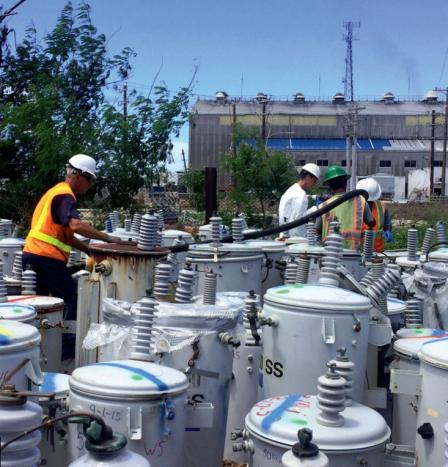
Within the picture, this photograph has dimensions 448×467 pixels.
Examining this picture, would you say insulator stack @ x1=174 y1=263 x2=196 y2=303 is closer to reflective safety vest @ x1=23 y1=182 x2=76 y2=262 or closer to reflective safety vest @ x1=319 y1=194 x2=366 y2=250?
reflective safety vest @ x1=23 y1=182 x2=76 y2=262

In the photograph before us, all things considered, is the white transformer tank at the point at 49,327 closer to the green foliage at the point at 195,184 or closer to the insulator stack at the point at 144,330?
the insulator stack at the point at 144,330

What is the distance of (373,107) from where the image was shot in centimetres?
4919

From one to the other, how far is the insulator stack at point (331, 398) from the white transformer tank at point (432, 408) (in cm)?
50

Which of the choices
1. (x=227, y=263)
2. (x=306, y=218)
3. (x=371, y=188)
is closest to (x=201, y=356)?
(x=227, y=263)

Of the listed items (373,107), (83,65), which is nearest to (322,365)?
(83,65)

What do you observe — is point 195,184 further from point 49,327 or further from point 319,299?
point 319,299

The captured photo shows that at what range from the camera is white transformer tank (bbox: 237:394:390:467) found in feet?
10.2

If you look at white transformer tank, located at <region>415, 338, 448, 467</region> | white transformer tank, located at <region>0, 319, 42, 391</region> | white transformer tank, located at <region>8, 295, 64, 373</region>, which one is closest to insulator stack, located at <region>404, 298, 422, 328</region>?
white transformer tank, located at <region>415, 338, 448, 467</region>

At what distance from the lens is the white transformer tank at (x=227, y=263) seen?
19.1 feet

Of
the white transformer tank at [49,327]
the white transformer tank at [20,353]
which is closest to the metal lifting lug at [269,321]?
the white transformer tank at [20,353]

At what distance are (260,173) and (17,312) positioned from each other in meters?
16.6

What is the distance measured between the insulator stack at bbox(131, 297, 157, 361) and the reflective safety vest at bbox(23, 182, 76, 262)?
2.46 metres

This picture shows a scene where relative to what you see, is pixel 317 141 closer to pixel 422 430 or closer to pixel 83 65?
pixel 83 65

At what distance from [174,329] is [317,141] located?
44.3 m
